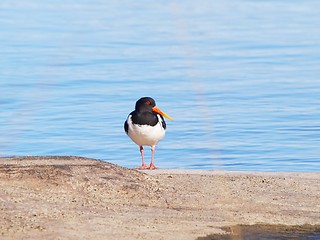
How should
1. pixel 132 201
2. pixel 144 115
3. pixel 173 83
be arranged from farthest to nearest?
pixel 173 83
pixel 144 115
pixel 132 201

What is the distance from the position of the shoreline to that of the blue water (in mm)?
493

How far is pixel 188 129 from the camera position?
14875 millimetres

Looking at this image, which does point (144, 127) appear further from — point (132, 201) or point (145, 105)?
point (132, 201)

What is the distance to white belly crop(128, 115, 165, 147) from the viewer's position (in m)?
12.0

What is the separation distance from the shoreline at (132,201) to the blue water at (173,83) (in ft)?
1.62

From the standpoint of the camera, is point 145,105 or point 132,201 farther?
point 145,105

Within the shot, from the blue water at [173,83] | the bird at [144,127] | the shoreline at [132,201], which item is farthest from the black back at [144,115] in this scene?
the shoreline at [132,201]

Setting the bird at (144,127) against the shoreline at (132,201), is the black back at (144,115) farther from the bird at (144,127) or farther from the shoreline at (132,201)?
the shoreline at (132,201)

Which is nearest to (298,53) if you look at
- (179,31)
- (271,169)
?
(271,169)

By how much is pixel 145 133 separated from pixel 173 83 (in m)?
6.67

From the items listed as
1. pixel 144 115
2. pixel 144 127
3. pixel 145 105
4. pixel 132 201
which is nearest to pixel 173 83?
pixel 145 105

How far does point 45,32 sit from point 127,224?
19.3 meters

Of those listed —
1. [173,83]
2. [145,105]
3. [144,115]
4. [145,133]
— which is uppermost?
[173,83]

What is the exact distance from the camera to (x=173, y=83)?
61.1 feet
